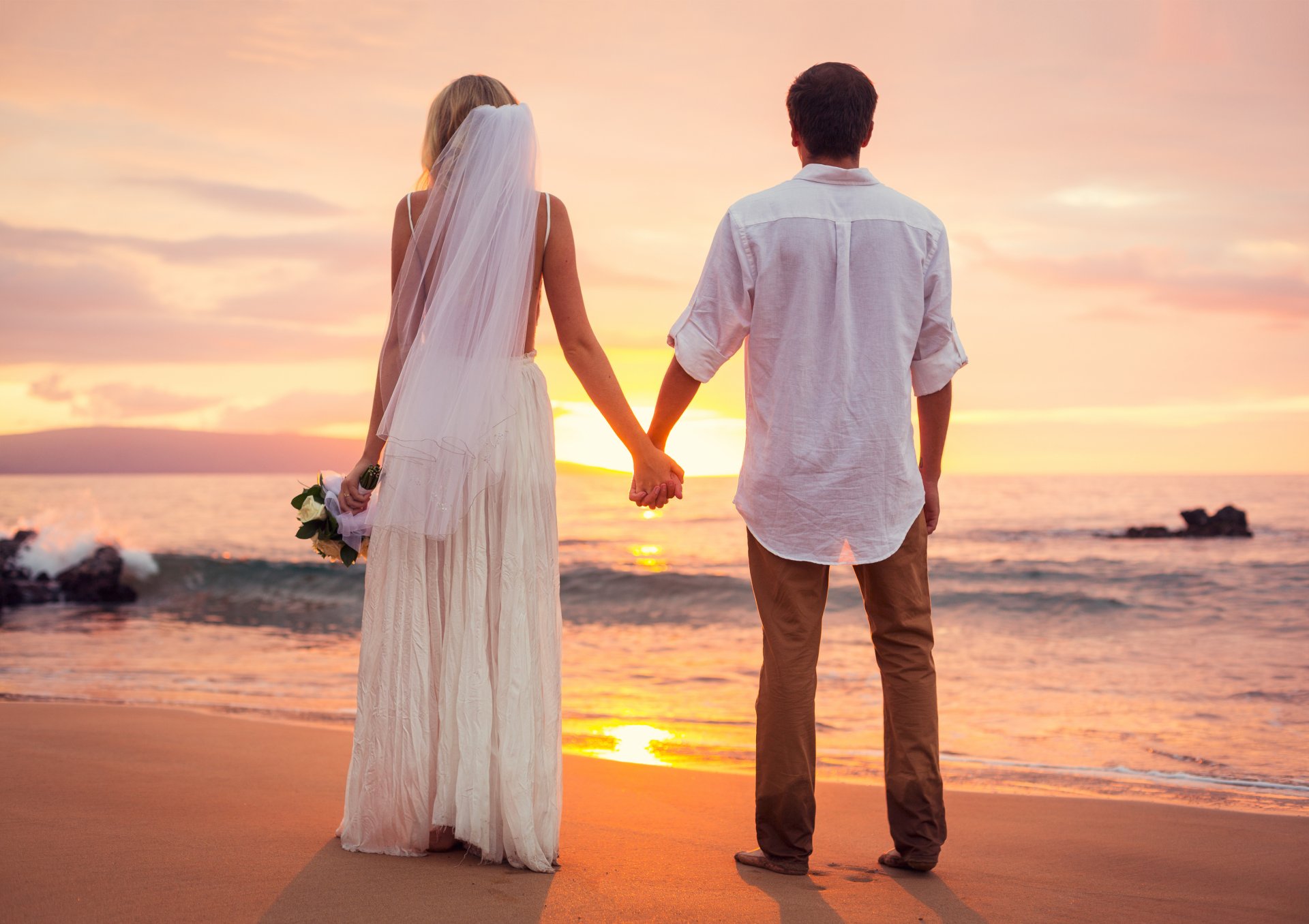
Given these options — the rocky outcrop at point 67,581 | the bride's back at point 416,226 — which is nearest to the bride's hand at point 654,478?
the bride's back at point 416,226

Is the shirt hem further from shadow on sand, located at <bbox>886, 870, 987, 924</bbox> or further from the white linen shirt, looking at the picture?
shadow on sand, located at <bbox>886, 870, 987, 924</bbox>

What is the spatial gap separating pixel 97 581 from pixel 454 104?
14.6 metres

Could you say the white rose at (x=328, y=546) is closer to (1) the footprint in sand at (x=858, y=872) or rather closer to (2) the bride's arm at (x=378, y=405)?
(2) the bride's arm at (x=378, y=405)

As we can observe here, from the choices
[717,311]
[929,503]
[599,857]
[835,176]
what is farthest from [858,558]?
[599,857]

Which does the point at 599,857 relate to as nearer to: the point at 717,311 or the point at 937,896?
the point at 937,896

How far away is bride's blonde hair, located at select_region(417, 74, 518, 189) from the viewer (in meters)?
2.90

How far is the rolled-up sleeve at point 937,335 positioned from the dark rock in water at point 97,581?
48.5ft

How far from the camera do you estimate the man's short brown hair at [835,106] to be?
2.86 metres

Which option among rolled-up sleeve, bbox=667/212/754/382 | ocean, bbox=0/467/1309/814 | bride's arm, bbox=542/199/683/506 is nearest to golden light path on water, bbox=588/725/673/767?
ocean, bbox=0/467/1309/814

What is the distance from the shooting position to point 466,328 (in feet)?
9.36

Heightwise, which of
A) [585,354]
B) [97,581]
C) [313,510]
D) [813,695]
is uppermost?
[585,354]

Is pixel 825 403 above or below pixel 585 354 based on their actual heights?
below

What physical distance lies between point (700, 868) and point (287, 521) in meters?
31.3

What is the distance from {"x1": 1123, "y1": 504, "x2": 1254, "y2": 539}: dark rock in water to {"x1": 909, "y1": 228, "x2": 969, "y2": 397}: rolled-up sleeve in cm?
2485
